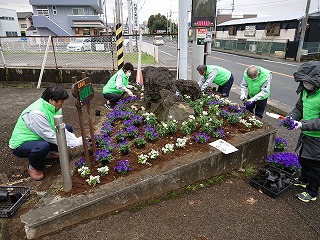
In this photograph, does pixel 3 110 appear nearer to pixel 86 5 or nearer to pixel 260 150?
pixel 260 150

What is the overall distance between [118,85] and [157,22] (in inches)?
2713

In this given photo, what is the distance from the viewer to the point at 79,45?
12.1m

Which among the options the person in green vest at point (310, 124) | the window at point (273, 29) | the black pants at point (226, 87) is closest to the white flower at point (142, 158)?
the person in green vest at point (310, 124)

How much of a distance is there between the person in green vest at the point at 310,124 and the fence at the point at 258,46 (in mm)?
23036

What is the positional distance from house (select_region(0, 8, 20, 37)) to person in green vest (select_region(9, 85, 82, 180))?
4909 cm

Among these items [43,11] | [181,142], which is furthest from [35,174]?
[43,11]

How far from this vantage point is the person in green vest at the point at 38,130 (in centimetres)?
335

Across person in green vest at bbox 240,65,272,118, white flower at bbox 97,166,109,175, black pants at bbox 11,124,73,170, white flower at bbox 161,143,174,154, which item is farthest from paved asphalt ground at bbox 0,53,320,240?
person in green vest at bbox 240,65,272,118

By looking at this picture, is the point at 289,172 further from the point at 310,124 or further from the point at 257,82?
the point at 257,82

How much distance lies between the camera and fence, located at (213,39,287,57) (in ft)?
78.6

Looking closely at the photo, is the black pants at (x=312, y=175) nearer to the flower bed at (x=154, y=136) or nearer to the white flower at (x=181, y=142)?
the flower bed at (x=154, y=136)

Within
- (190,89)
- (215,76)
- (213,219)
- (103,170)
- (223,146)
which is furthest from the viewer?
(215,76)

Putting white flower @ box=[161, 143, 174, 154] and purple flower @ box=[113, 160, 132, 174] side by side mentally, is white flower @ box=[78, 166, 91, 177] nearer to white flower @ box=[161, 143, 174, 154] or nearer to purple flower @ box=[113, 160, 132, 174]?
purple flower @ box=[113, 160, 132, 174]

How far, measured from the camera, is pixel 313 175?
3186 millimetres
